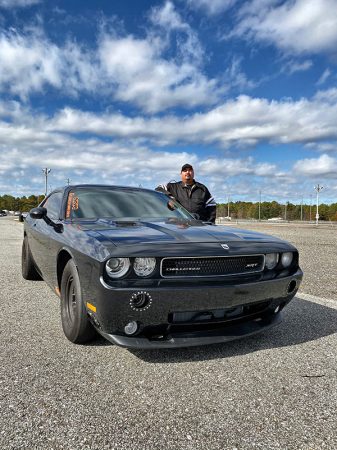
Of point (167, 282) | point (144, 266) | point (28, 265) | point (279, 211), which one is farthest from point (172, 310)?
point (279, 211)

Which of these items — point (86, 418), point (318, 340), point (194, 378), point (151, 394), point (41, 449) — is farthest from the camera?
point (318, 340)

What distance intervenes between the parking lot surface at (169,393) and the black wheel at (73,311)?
10 centimetres

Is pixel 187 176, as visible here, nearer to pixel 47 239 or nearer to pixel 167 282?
pixel 47 239

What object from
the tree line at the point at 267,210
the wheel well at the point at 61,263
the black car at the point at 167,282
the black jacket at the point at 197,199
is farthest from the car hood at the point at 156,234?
the tree line at the point at 267,210

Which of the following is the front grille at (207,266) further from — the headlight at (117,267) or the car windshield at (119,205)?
the car windshield at (119,205)

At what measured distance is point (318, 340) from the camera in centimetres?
315

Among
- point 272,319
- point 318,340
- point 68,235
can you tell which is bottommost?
point 318,340

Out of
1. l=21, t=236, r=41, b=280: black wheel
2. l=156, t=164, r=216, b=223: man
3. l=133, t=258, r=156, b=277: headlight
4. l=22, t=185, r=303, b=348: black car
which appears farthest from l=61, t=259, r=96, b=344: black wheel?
l=156, t=164, r=216, b=223: man

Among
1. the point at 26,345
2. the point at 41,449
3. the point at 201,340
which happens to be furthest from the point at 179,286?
the point at 26,345

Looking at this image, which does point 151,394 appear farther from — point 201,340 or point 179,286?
point 179,286

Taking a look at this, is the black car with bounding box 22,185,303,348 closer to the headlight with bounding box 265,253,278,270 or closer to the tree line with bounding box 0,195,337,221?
the headlight with bounding box 265,253,278,270

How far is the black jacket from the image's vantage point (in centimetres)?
562

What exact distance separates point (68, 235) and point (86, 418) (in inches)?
60.7

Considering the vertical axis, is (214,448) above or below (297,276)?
below
